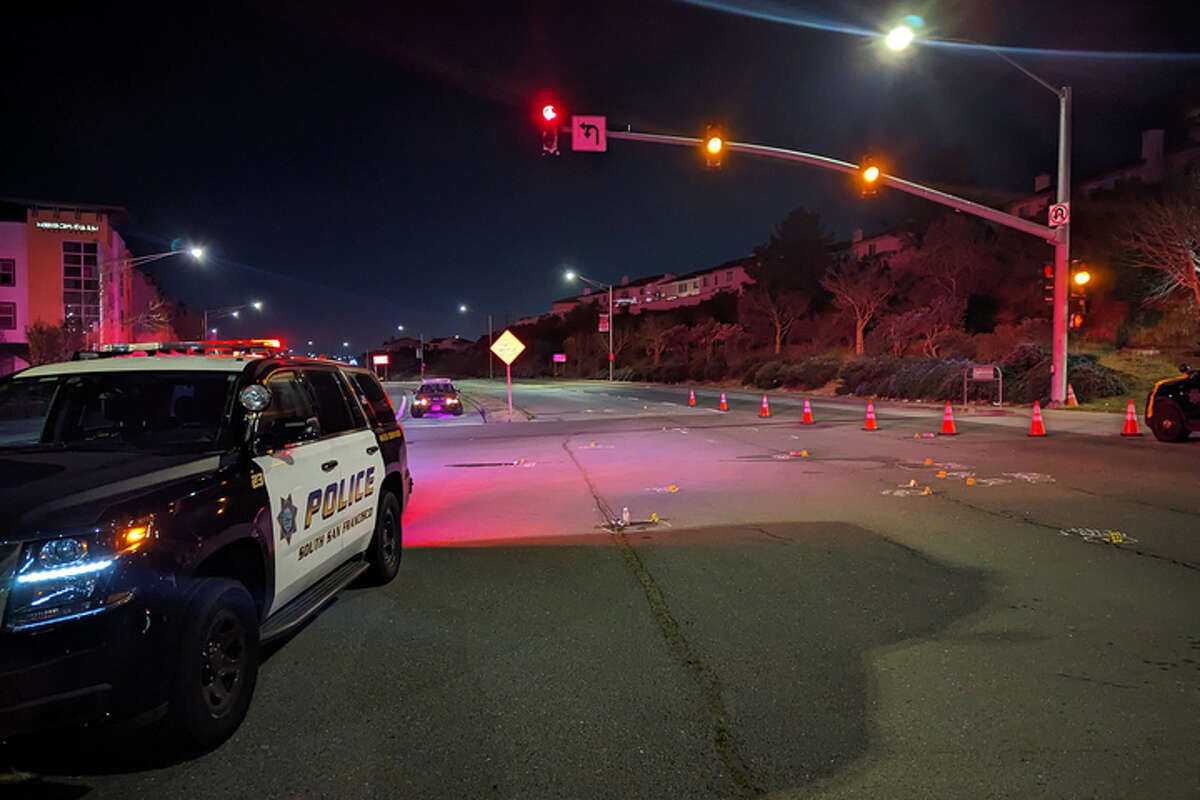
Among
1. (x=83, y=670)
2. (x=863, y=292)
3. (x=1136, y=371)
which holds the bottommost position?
(x=83, y=670)

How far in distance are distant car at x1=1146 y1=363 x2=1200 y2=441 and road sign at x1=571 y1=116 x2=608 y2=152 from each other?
11793 mm

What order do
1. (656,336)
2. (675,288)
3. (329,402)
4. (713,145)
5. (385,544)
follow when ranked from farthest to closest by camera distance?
(675,288)
(656,336)
(713,145)
(385,544)
(329,402)

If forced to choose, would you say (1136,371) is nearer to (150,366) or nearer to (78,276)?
(150,366)

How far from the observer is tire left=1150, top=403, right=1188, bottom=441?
1491 centimetres

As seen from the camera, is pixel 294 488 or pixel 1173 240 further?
pixel 1173 240

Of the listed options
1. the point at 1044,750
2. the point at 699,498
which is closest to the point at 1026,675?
the point at 1044,750

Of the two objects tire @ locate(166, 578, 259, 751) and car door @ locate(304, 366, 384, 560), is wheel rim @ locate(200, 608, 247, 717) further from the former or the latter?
car door @ locate(304, 366, 384, 560)

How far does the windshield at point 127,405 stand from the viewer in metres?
4.74

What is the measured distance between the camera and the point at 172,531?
3451mm

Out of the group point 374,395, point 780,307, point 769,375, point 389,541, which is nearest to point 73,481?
point 389,541

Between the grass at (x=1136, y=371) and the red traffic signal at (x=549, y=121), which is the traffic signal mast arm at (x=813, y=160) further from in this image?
the grass at (x=1136, y=371)

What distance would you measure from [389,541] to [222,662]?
110 inches

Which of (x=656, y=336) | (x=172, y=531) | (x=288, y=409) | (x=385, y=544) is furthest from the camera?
(x=656, y=336)

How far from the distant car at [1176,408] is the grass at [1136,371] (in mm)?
8894
